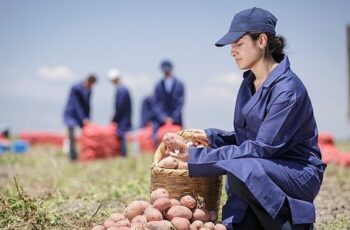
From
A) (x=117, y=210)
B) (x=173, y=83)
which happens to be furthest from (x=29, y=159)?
(x=117, y=210)

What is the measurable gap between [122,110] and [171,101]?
1.33 metres

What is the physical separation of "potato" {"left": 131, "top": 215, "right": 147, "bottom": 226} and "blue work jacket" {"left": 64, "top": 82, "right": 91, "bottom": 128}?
9.17 metres

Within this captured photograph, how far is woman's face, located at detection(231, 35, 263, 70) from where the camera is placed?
12.5 feet

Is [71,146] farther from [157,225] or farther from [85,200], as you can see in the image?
[157,225]

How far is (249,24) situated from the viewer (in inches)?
150

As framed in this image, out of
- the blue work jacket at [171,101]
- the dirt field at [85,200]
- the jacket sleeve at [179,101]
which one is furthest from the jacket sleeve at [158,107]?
the dirt field at [85,200]

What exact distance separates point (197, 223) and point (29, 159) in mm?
10539

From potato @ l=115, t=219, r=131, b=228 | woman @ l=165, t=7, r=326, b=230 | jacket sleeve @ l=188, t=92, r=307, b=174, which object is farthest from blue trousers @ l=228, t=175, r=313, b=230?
potato @ l=115, t=219, r=131, b=228

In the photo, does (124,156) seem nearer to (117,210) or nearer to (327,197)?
(327,197)

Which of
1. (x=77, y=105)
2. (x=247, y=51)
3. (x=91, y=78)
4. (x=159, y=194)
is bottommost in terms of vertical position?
(x=159, y=194)

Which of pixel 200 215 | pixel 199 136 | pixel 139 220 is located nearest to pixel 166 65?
pixel 199 136

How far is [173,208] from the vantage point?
147 inches

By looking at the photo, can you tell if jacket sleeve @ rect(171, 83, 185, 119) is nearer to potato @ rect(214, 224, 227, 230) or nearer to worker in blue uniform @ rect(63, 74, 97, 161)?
worker in blue uniform @ rect(63, 74, 97, 161)

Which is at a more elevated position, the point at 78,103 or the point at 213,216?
the point at 78,103
